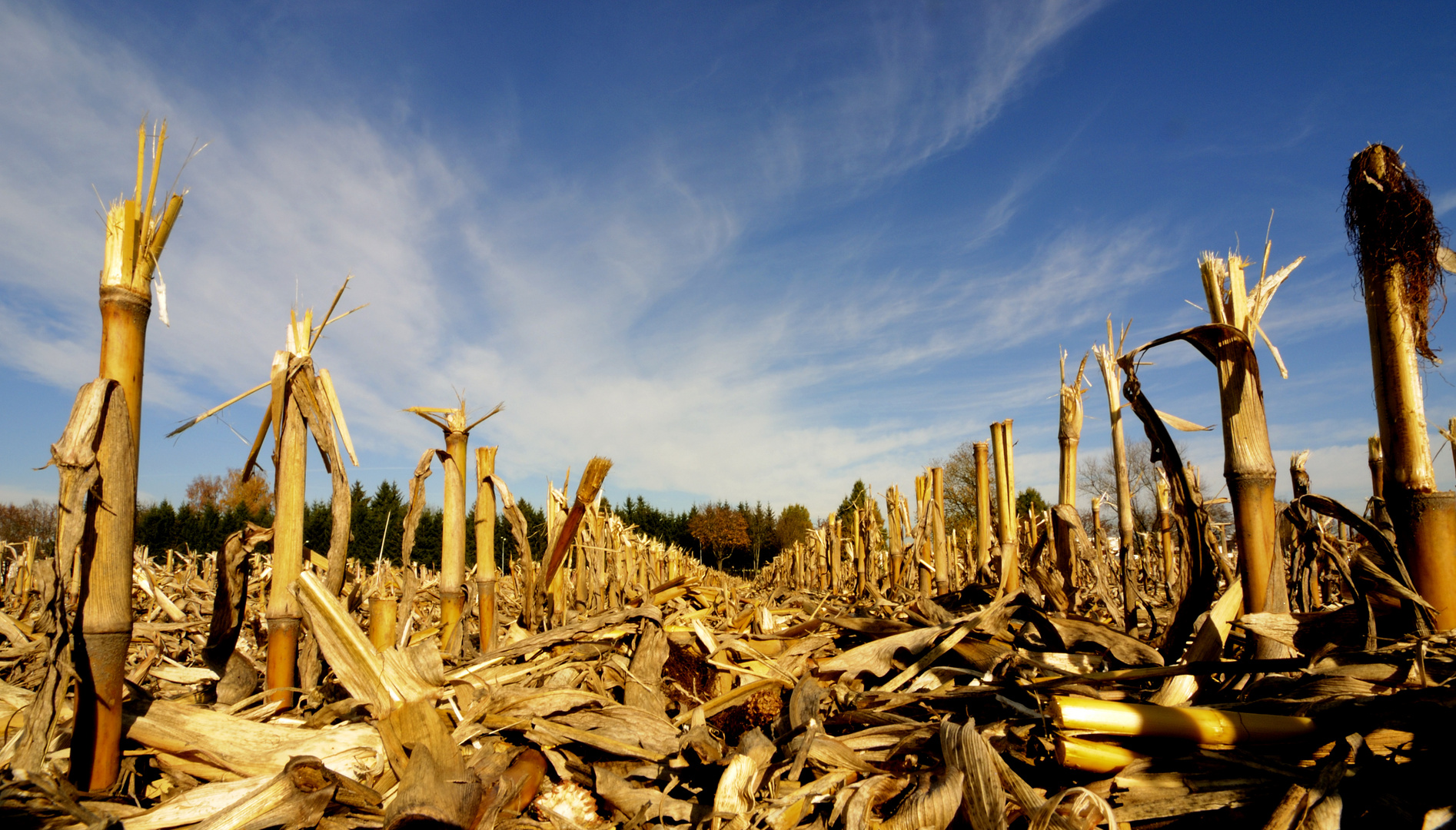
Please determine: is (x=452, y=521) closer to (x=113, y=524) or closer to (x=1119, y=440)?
(x=113, y=524)

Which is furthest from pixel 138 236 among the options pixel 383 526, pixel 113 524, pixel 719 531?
pixel 719 531

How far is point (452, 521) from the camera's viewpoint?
12.2ft

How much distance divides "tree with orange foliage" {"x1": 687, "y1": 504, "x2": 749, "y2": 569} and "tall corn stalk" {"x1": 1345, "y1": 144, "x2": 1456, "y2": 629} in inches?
1704

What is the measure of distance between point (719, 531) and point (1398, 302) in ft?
146

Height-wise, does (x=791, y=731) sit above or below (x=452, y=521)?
below

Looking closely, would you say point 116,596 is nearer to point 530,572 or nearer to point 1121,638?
point 530,572

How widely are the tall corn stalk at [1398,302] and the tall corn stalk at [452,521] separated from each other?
3.95m

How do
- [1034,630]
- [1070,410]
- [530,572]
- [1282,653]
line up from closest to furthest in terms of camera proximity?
[1282,653], [1034,630], [530,572], [1070,410]

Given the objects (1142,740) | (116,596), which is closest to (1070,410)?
(1142,740)

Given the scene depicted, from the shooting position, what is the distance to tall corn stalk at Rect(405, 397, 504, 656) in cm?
370

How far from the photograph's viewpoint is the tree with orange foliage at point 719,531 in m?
46.0

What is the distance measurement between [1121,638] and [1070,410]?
8.98 ft

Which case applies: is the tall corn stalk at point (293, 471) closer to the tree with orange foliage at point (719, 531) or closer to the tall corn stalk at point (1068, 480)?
the tall corn stalk at point (1068, 480)

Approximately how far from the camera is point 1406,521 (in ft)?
7.77
